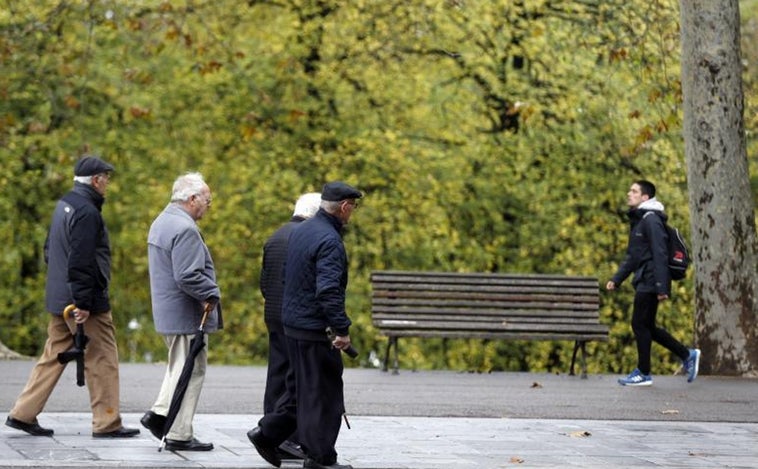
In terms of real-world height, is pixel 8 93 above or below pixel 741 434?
above

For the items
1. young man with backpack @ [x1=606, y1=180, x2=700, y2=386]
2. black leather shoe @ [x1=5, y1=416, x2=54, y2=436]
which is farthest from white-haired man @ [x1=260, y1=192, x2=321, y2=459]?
young man with backpack @ [x1=606, y1=180, x2=700, y2=386]

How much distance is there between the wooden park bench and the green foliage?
685 centimetres

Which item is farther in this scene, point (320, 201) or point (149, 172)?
point (149, 172)

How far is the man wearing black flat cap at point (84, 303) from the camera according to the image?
33.2 feet

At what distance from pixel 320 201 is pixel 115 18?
15.4 meters

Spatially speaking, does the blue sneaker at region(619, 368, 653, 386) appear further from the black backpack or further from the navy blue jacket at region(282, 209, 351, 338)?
the navy blue jacket at region(282, 209, 351, 338)

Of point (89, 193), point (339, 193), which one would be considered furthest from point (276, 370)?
point (89, 193)

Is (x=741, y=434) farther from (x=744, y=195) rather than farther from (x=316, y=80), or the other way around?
(x=316, y=80)

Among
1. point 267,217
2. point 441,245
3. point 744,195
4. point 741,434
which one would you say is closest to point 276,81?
point 267,217

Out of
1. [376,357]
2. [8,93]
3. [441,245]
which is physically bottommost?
[376,357]

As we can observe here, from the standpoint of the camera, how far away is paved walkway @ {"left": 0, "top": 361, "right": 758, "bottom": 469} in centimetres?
963

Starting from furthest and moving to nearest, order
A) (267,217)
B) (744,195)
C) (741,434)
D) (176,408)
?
1. (267,217)
2. (744,195)
3. (741,434)
4. (176,408)

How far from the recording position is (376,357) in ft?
Result: 91.1

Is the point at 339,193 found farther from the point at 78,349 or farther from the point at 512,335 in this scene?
the point at 512,335
